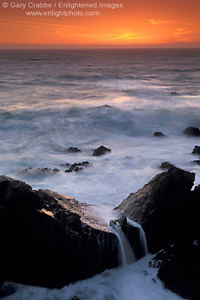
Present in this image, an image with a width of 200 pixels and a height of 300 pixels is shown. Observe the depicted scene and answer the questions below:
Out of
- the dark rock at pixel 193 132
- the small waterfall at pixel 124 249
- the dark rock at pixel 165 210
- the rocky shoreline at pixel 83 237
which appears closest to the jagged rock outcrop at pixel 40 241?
the rocky shoreline at pixel 83 237

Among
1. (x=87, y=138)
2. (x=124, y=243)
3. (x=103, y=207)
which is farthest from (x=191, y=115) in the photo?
(x=124, y=243)

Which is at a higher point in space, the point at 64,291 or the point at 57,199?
the point at 57,199

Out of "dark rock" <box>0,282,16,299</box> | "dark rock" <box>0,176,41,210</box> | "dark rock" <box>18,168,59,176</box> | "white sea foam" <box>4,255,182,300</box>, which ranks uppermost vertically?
"dark rock" <box>0,176,41,210</box>

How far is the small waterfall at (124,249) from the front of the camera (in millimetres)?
6922

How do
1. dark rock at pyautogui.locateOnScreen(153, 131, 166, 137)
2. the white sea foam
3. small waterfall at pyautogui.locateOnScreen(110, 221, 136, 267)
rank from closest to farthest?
the white sea foam, small waterfall at pyautogui.locateOnScreen(110, 221, 136, 267), dark rock at pyautogui.locateOnScreen(153, 131, 166, 137)

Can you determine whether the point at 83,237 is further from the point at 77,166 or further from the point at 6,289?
the point at 77,166

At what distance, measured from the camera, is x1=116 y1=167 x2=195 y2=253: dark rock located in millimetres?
7340

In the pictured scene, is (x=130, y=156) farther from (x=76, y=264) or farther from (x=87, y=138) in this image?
(x=76, y=264)

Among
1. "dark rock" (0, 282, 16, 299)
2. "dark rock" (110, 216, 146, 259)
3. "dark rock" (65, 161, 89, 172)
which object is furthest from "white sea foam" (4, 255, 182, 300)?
"dark rock" (65, 161, 89, 172)

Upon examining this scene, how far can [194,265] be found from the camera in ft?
20.3

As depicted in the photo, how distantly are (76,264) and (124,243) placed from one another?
4.49ft

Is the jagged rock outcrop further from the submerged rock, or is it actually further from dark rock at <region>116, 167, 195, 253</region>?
the submerged rock

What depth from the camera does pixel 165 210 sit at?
7.45 meters

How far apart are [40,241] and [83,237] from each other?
3.31 feet
